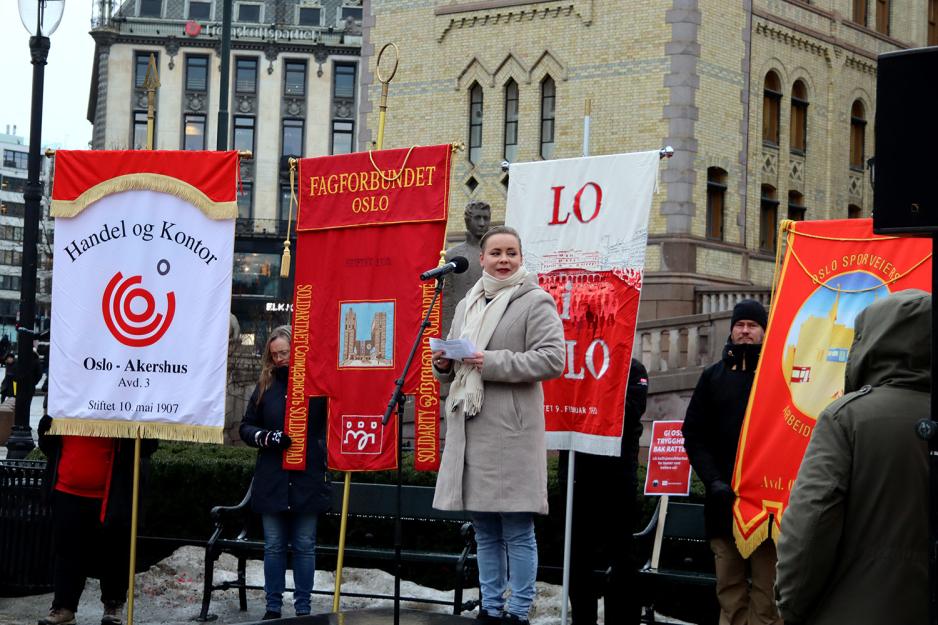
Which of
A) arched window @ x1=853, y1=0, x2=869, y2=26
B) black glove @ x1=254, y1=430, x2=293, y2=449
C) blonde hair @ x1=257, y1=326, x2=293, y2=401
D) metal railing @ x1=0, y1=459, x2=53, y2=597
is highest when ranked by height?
arched window @ x1=853, y1=0, x2=869, y2=26

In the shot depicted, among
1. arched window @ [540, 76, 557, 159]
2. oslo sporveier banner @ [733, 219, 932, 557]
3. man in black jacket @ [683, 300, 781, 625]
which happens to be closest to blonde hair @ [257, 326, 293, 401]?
man in black jacket @ [683, 300, 781, 625]

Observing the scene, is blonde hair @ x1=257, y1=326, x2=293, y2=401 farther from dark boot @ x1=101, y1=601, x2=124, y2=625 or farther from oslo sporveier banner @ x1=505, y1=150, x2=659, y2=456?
oslo sporveier banner @ x1=505, y1=150, x2=659, y2=456

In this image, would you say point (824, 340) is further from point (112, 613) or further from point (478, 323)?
point (112, 613)

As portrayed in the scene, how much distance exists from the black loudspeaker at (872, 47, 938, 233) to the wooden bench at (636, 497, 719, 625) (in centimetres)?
502

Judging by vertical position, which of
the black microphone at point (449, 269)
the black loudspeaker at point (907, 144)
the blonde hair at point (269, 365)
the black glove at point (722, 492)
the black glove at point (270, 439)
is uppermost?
the black loudspeaker at point (907, 144)

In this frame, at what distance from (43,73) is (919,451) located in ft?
45.0

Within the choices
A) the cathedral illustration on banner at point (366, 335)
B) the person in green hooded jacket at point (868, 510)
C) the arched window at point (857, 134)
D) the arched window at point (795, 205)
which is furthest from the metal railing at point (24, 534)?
the arched window at point (857, 134)

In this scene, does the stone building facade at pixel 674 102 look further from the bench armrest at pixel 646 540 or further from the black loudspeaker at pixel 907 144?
the black loudspeaker at pixel 907 144

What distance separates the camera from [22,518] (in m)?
10.4

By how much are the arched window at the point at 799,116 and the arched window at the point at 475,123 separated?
7.16 meters

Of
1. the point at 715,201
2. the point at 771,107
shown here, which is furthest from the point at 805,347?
the point at 771,107

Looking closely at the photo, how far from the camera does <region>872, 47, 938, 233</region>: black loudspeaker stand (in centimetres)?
466

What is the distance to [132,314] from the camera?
30.2 feet

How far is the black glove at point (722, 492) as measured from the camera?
8086 mm
